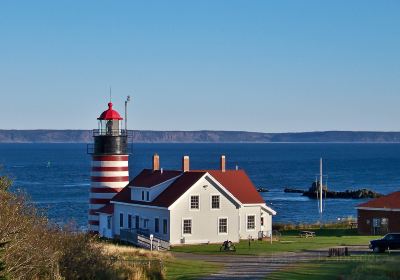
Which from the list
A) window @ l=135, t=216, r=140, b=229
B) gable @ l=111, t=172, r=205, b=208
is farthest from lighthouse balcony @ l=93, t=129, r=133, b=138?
window @ l=135, t=216, r=140, b=229

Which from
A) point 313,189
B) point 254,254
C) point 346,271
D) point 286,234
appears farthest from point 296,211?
point 346,271

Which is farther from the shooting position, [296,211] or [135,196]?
[296,211]

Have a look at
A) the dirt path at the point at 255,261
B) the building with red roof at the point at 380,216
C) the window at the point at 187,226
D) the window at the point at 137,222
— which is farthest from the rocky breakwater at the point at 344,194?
the dirt path at the point at 255,261

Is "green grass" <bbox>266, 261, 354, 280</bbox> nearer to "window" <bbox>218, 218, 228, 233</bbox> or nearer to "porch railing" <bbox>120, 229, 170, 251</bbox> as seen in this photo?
"porch railing" <bbox>120, 229, 170, 251</bbox>

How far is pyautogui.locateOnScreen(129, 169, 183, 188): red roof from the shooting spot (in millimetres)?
53669

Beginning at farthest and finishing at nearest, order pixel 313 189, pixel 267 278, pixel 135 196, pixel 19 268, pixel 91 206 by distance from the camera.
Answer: pixel 313 189 → pixel 91 206 → pixel 135 196 → pixel 267 278 → pixel 19 268

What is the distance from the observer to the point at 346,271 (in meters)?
35.2

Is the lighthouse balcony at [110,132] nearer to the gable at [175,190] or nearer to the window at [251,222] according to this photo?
the gable at [175,190]

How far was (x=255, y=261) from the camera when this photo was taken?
41188 millimetres

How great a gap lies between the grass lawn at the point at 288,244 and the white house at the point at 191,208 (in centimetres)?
118

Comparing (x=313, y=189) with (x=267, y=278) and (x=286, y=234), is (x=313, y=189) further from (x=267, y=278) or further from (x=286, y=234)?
(x=267, y=278)

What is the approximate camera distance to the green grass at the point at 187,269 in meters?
35.2

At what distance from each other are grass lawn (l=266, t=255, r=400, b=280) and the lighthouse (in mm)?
20342

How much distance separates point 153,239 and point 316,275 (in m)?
16.5
